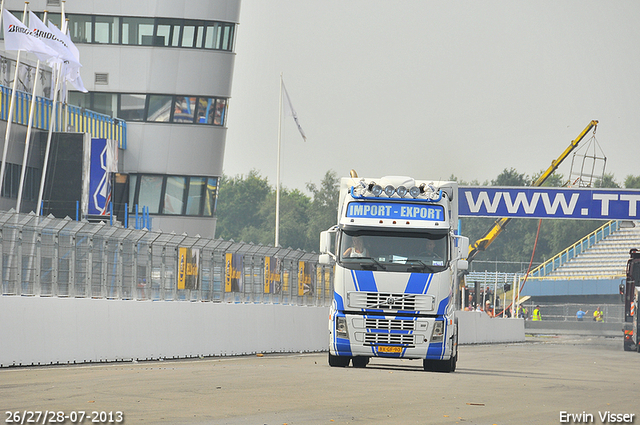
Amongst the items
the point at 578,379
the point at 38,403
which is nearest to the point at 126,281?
the point at 578,379

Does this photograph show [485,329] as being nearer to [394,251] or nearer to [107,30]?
[107,30]

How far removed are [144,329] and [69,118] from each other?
104 ft

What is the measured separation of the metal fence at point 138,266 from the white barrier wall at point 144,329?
1.14ft

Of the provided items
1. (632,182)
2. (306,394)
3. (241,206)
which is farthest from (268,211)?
(306,394)

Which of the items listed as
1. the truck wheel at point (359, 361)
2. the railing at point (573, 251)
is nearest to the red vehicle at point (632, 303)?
the truck wheel at point (359, 361)

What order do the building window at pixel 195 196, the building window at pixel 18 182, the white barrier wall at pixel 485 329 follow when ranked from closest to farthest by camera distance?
the white barrier wall at pixel 485 329 → the building window at pixel 18 182 → the building window at pixel 195 196

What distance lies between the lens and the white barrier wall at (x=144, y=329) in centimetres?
1831

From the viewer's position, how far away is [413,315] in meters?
19.5

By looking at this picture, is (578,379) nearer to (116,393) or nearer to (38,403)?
(116,393)

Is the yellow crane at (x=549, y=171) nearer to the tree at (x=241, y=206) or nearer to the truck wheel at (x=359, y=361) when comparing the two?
the truck wheel at (x=359, y=361)

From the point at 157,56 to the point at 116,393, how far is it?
4206cm

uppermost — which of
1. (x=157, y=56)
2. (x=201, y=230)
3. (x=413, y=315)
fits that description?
(x=157, y=56)

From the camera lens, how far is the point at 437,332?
64.3 ft

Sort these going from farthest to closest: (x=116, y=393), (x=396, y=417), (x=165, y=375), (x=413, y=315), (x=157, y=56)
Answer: (x=157, y=56)
(x=413, y=315)
(x=165, y=375)
(x=116, y=393)
(x=396, y=417)
